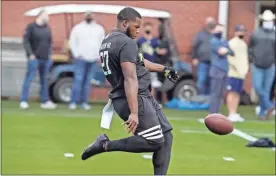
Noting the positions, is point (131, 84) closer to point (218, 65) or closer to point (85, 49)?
point (218, 65)

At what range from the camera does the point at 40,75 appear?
51.9 feet

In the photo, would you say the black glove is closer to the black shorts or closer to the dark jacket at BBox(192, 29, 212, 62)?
the black shorts

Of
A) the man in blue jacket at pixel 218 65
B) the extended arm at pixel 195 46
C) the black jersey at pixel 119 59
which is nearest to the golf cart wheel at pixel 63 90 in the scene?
the extended arm at pixel 195 46

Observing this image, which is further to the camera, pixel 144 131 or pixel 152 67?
pixel 152 67

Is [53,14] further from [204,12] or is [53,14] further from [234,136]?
[234,136]

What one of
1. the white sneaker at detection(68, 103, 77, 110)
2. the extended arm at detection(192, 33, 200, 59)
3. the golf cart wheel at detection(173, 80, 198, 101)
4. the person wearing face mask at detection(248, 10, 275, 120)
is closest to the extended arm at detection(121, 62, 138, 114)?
the person wearing face mask at detection(248, 10, 275, 120)

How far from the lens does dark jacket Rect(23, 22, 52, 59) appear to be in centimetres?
1542

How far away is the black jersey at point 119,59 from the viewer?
23.2 ft

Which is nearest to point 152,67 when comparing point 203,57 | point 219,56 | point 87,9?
point 219,56

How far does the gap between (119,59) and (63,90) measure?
9901mm

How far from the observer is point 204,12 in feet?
63.5

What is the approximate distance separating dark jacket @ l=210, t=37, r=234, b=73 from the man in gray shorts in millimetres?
6627

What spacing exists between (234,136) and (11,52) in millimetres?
6696

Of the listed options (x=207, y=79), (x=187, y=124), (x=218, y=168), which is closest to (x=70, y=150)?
(x=218, y=168)
